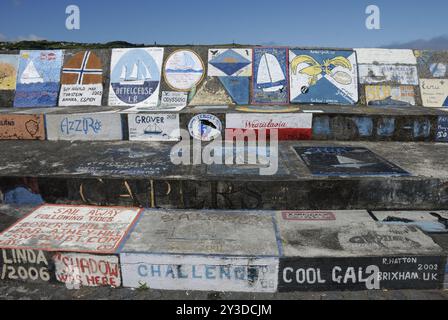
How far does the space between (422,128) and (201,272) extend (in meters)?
5.01

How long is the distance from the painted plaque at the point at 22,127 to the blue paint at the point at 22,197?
6.76ft

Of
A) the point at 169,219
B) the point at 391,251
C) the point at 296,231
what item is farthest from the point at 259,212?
the point at 391,251

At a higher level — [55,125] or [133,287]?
[55,125]

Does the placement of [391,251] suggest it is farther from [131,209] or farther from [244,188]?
[131,209]

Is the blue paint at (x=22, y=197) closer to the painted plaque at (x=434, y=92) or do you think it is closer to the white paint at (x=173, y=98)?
the white paint at (x=173, y=98)

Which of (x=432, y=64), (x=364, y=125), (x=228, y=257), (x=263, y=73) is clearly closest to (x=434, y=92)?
(x=432, y=64)

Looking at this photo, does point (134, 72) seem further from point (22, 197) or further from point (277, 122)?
point (22, 197)

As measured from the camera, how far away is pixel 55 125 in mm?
6164

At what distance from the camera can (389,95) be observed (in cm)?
765
